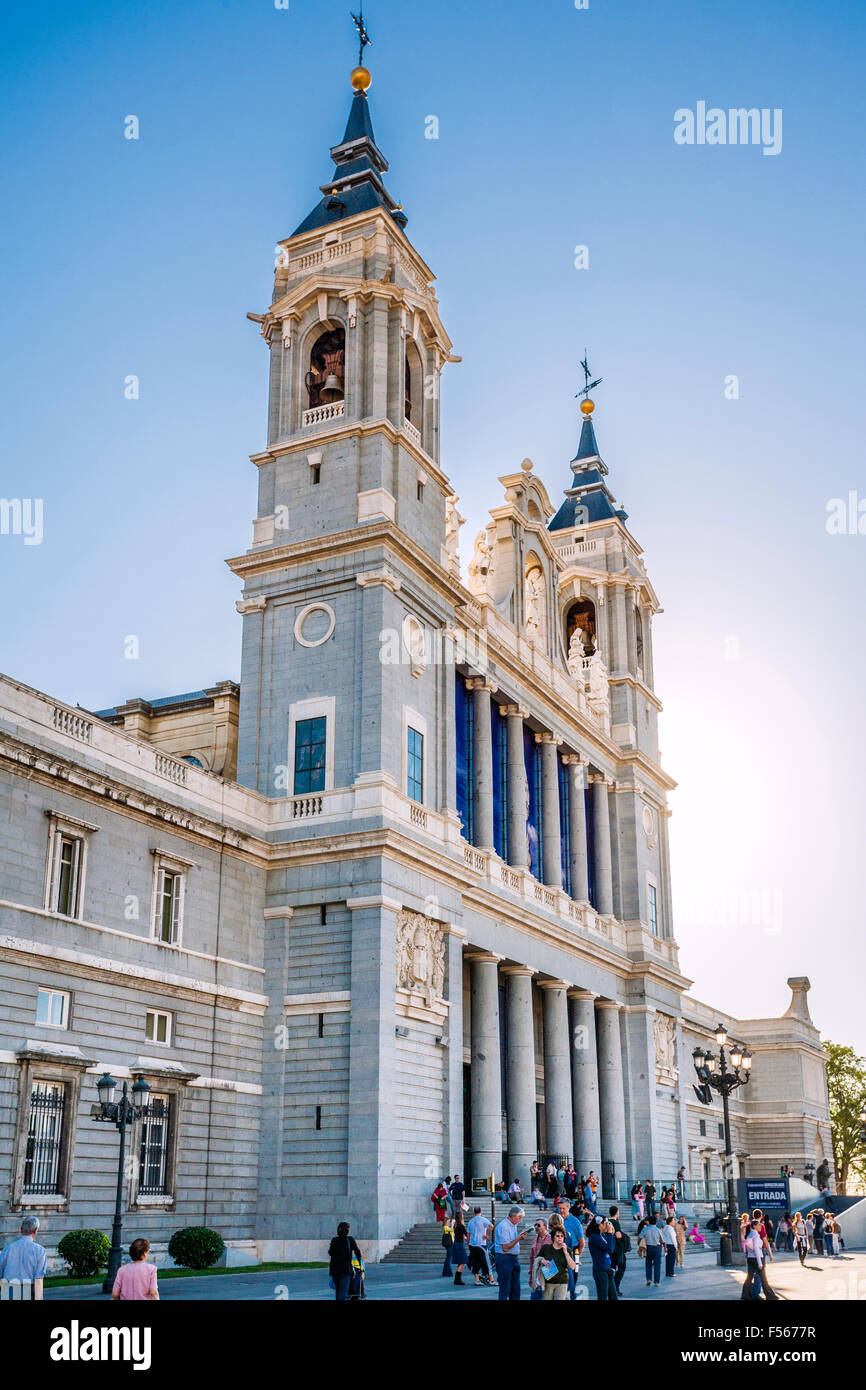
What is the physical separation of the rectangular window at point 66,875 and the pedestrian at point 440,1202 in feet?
42.7

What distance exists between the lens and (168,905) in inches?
1378

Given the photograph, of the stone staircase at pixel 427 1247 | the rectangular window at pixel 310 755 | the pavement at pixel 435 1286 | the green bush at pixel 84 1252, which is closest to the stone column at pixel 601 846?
the stone staircase at pixel 427 1247

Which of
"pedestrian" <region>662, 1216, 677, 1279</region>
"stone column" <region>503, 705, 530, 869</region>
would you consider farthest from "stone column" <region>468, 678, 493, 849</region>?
"pedestrian" <region>662, 1216, 677, 1279</region>

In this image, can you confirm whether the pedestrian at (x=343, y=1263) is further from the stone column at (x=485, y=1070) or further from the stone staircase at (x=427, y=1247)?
the stone column at (x=485, y=1070)

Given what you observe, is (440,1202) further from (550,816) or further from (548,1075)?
(550,816)

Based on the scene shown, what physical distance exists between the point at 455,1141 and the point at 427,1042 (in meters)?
3.26

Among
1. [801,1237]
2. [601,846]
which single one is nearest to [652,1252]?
[801,1237]

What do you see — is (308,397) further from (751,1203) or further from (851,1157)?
(851,1157)

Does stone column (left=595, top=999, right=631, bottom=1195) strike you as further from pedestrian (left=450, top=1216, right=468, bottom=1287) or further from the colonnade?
pedestrian (left=450, top=1216, right=468, bottom=1287)

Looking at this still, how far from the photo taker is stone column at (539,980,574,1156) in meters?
50.0

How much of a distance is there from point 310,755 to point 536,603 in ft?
62.2

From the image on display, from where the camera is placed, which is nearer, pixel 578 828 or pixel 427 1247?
pixel 427 1247
